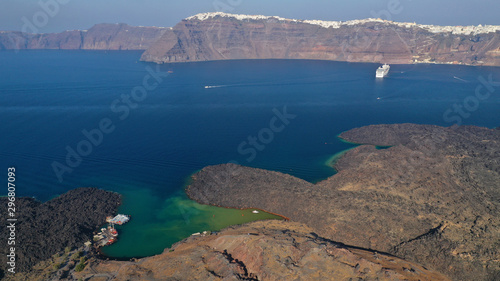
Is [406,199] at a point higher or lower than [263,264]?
higher

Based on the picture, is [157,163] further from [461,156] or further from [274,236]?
[461,156]

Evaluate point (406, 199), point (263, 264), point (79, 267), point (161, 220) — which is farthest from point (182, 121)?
point (263, 264)

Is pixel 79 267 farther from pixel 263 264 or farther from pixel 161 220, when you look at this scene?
pixel 263 264

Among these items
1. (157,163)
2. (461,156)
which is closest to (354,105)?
(461,156)

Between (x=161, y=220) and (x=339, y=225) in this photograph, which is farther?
(x=161, y=220)

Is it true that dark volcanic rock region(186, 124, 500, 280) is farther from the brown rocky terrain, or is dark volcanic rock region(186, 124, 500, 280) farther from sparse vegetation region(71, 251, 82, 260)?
sparse vegetation region(71, 251, 82, 260)

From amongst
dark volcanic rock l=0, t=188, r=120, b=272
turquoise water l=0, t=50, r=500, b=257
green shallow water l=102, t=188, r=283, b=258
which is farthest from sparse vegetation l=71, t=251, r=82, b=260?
turquoise water l=0, t=50, r=500, b=257

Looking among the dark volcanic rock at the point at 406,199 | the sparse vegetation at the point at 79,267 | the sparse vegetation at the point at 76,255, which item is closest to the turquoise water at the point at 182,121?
the sparse vegetation at the point at 76,255
